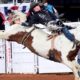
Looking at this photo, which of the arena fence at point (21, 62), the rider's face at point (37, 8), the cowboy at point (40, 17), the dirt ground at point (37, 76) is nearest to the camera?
the cowboy at point (40, 17)

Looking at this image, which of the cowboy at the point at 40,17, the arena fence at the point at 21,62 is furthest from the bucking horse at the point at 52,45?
the arena fence at the point at 21,62

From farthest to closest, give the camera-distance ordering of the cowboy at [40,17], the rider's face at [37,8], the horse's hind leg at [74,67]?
the rider's face at [37,8] < the cowboy at [40,17] < the horse's hind leg at [74,67]

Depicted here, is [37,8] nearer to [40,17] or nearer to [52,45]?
[40,17]

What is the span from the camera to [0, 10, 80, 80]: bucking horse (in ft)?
41.7

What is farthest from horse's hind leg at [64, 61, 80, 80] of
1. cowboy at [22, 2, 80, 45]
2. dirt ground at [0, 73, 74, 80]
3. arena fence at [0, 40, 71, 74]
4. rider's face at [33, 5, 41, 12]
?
arena fence at [0, 40, 71, 74]

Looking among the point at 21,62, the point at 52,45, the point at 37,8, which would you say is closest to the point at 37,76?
the point at 21,62

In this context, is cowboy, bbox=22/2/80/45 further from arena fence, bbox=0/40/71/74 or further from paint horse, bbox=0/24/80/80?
arena fence, bbox=0/40/71/74

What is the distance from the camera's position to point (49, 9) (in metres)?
13.2

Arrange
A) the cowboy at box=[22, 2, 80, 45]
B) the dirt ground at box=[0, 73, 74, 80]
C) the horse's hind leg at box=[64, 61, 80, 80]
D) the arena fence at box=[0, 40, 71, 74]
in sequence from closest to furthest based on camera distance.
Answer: the horse's hind leg at box=[64, 61, 80, 80] < the cowboy at box=[22, 2, 80, 45] < the dirt ground at box=[0, 73, 74, 80] < the arena fence at box=[0, 40, 71, 74]

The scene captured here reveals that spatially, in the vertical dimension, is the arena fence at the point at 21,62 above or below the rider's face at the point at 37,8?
below

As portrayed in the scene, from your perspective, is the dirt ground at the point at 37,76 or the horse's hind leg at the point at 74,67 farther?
the dirt ground at the point at 37,76

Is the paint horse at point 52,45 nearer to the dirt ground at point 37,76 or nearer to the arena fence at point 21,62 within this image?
the dirt ground at point 37,76

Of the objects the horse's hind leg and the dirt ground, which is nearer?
the horse's hind leg

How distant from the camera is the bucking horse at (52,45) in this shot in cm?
1271
